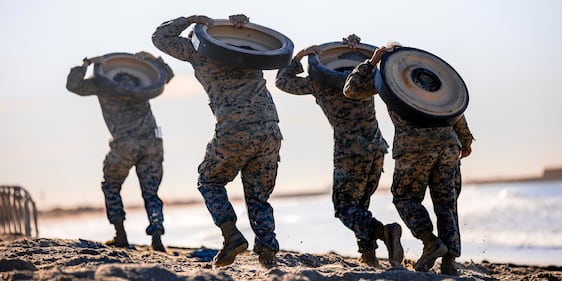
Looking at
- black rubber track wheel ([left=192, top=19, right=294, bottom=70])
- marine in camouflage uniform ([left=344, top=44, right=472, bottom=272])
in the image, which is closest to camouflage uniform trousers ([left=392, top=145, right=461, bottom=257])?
marine in camouflage uniform ([left=344, top=44, right=472, bottom=272])

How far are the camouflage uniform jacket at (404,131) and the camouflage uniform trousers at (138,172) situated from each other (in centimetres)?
459

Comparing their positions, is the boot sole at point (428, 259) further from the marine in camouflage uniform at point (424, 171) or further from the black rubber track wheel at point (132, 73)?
the black rubber track wheel at point (132, 73)

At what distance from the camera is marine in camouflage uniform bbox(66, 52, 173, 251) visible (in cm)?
1248

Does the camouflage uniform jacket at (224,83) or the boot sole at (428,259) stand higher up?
the camouflage uniform jacket at (224,83)

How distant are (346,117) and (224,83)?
141 cm

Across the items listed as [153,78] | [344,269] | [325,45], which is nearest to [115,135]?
[153,78]

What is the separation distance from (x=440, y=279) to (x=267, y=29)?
123 inches

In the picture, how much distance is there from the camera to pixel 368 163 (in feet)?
31.2

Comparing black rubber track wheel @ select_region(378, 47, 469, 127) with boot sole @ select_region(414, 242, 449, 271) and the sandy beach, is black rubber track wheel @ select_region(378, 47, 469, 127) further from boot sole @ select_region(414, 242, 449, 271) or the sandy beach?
the sandy beach

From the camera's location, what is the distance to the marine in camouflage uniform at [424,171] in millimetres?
8469

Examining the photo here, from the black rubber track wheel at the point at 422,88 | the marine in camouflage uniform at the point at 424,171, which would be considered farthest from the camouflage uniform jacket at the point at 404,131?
the black rubber track wheel at the point at 422,88

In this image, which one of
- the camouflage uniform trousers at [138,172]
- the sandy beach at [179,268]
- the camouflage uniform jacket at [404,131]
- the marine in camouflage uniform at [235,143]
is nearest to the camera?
the sandy beach at [179,268]

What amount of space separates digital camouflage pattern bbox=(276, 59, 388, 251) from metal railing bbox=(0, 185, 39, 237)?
29.0 feet

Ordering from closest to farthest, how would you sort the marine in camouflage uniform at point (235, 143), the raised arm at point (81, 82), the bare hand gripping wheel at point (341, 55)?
1. the marine in camouflage uniform at point (235, 143)
2. the bare hand gripping wheel at point (341, 55)
3. the raised arm at point (81, 82)
